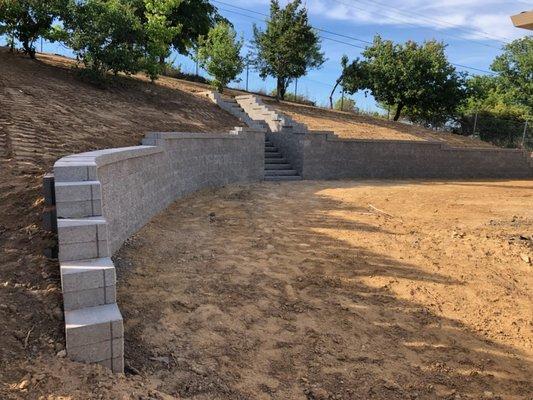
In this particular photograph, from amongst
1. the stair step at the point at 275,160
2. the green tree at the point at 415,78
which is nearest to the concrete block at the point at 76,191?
the stair step at the point at 275,160

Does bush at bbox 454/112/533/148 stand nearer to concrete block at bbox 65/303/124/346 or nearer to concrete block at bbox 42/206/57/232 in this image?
concrete block at bbox 42/206/57/232

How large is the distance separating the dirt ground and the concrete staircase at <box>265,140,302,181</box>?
505 centimetres

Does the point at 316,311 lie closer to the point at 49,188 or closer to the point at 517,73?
the point at 49,188

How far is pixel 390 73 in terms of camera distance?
22.4 metres

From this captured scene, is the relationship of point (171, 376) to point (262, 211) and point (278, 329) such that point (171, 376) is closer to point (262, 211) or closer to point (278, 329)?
point (278, 329)

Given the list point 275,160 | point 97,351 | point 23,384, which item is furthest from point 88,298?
point 275,160

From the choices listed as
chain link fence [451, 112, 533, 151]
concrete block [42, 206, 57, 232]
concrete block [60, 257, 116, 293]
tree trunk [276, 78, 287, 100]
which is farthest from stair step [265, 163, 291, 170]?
chain link fence [451, 112, 533, 151]

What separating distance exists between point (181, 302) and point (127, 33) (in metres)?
11.0

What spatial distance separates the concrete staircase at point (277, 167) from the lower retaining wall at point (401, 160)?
0.31 meters

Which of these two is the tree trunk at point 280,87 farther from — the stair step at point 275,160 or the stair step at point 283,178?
the stair step at point 283,178

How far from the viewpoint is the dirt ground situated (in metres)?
3.13

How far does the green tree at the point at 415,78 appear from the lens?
22.0 meters

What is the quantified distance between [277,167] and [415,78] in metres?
12.7

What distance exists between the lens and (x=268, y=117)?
47.4 feet
